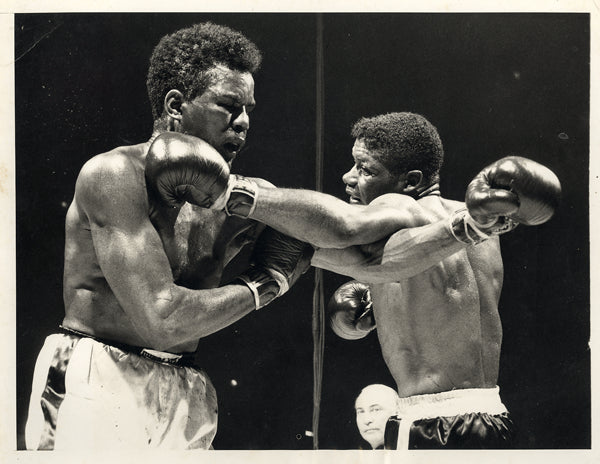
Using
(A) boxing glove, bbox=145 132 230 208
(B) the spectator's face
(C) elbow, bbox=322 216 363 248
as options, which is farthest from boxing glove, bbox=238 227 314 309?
(B) the spectator's face

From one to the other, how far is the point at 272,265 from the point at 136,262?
39cm

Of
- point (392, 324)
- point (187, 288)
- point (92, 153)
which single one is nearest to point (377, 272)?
point (392, 324)

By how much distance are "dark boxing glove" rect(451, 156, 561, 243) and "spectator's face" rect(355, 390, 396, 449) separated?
1234mm

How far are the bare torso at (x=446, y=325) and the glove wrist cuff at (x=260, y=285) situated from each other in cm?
43

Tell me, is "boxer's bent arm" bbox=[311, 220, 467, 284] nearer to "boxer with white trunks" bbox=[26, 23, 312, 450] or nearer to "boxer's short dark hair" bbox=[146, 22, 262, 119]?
"boxer with white trunks" bbox=[26, 23, 312, 450]

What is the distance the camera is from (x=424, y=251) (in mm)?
2814

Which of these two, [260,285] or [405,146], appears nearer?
[260,285]

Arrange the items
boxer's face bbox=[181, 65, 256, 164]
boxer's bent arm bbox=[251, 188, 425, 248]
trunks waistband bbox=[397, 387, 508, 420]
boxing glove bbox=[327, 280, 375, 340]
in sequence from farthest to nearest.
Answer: boxing glove bbox=[327, 280, 375, 340]
trunks waistband bbox=[397, 387, 508, 420]
boxer's face bbox=[181, 65, 256, 164]
boxer's bent arm bbox=[251, 188, 425, 248]

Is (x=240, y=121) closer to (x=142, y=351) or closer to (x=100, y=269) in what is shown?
(x=100, y=269)

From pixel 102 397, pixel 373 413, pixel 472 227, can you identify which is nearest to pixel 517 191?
pixel 472 227

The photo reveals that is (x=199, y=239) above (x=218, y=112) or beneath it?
beneath

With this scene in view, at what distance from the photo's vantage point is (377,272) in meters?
2.88

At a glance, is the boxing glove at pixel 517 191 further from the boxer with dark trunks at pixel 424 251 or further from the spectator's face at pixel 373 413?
the spectator's face at pixel 373 413

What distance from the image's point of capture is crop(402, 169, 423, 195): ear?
3.27 meters
